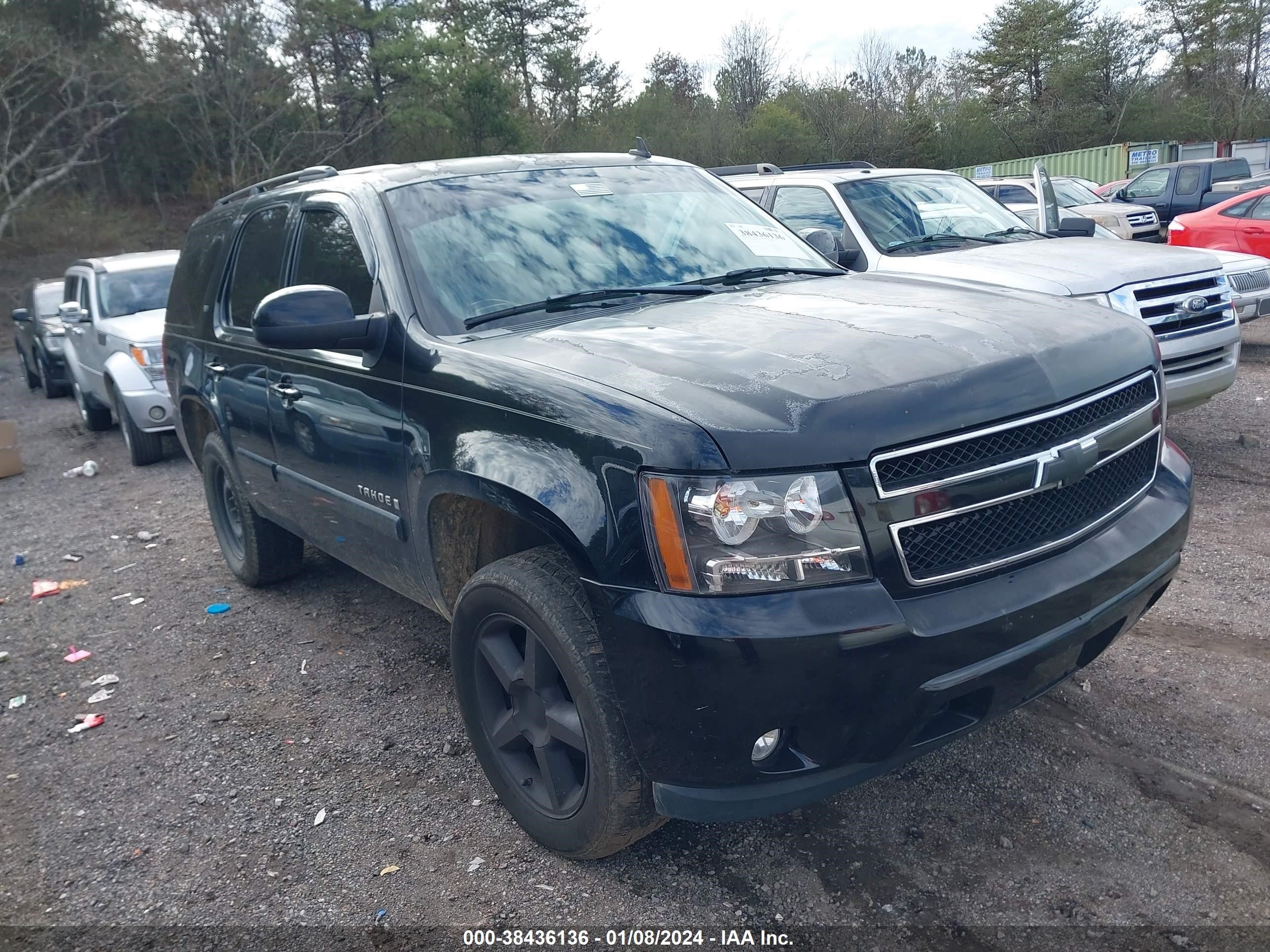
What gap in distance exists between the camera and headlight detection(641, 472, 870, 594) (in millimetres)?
2232

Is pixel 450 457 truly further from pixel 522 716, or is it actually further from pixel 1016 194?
pixel 1016 194

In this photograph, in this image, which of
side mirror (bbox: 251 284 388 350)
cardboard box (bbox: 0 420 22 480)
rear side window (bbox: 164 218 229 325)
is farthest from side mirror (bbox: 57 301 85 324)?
side mirror (bbox: 251 284 388 350)

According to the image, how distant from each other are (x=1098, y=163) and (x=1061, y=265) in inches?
1227

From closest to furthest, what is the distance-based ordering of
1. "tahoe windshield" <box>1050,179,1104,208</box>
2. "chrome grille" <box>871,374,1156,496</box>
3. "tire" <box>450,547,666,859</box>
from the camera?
"chrome grille" <box>871,374,1156,496</box>
"tire" <box>450,547,666,859</box>
"tahoe windshield" <box>1050,179,1104,208</box>

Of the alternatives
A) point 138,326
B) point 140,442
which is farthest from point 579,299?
point 138,326

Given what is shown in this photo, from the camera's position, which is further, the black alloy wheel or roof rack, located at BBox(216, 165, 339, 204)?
roof rack, located at BBox(216, 165, 339, 204)

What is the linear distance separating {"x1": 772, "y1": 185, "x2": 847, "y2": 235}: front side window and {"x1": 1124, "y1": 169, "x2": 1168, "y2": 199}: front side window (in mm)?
14331

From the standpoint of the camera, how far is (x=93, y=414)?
1071 cm

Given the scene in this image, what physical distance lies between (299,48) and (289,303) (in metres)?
28.3

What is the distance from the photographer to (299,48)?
27.7 meters

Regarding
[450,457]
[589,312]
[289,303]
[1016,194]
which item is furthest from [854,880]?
[1016,194]

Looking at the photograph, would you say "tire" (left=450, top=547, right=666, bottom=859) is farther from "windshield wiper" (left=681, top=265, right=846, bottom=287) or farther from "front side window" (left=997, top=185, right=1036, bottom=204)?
"front side window" (left=997, top=185, right=1036, bottom=204)

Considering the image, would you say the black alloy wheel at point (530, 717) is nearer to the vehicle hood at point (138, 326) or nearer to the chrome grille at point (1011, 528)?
the chrome grille at point (1011, 528)

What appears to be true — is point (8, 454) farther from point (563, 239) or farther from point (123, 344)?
point (563, 239)
